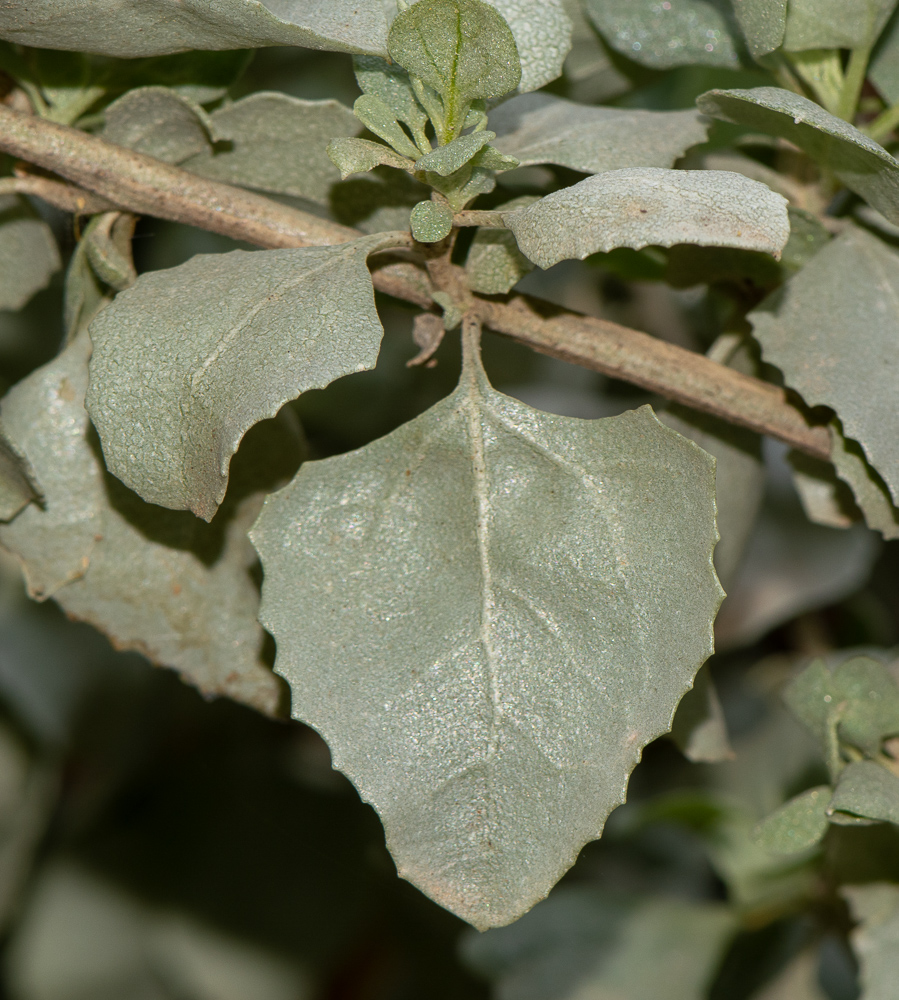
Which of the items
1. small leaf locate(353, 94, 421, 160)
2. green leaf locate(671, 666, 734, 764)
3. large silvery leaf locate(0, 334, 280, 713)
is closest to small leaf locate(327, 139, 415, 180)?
small leaf locate(353, 94, 421, 160)

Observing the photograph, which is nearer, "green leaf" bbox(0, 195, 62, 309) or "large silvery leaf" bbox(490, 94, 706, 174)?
"large silvery leaf" bbox(490, 94, 706, 174)

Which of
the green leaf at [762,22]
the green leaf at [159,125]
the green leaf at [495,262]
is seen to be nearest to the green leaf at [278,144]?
the green leaf at [159,125]

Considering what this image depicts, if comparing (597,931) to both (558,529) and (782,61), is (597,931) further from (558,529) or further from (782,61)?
(782,61)

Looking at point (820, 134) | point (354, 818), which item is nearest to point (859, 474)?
point (820, 134)

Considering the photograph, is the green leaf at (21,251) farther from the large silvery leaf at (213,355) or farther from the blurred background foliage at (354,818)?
the blurred background foliage at (354,818)

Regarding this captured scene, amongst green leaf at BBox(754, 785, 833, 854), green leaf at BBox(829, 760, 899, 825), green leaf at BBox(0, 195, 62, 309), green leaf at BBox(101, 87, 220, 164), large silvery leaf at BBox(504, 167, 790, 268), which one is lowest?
green leaf at BBox(754, 785, 833, 854)

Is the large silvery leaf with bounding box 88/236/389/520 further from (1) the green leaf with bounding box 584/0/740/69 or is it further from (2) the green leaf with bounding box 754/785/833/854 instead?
(2) the green leaf with bounding box 754/785/833/854

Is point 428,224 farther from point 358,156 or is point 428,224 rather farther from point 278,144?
point 278,144
